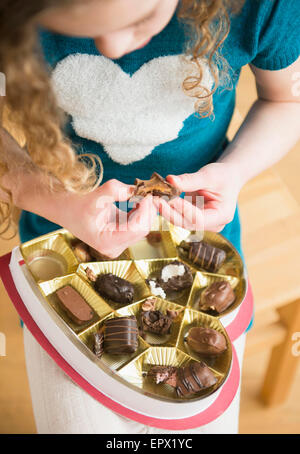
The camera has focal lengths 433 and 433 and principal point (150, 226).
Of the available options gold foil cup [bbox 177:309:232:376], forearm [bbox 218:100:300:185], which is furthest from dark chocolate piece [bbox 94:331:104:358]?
forearm [bbox 218:100:300:185]

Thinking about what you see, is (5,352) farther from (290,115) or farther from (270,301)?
(290,115)

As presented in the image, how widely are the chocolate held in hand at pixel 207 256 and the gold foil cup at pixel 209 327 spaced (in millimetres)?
90

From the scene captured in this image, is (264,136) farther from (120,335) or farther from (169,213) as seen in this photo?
(120,335)

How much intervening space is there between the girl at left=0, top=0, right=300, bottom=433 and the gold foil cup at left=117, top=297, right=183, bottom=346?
91 millimetres

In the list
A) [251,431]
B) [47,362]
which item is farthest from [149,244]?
[251,431]

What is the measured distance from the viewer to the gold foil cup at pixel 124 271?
0.68m

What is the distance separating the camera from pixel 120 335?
0.59 metres

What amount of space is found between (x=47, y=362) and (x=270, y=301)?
45 cm

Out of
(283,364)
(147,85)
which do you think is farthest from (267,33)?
(283,364)

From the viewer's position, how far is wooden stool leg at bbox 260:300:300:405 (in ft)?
2.98

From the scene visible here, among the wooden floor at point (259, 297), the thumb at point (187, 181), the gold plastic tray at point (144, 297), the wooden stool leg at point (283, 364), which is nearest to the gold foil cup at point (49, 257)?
the gold plastic tray at point (144, 297)

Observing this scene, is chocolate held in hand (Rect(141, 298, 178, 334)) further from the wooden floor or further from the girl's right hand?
the wooden floor

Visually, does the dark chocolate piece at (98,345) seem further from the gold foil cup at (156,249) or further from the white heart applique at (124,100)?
the white heart applique at (124,100)

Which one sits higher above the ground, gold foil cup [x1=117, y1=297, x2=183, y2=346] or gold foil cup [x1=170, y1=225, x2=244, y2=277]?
gold foil cup [x1=170, y1=225, x2=244, y2=277]
